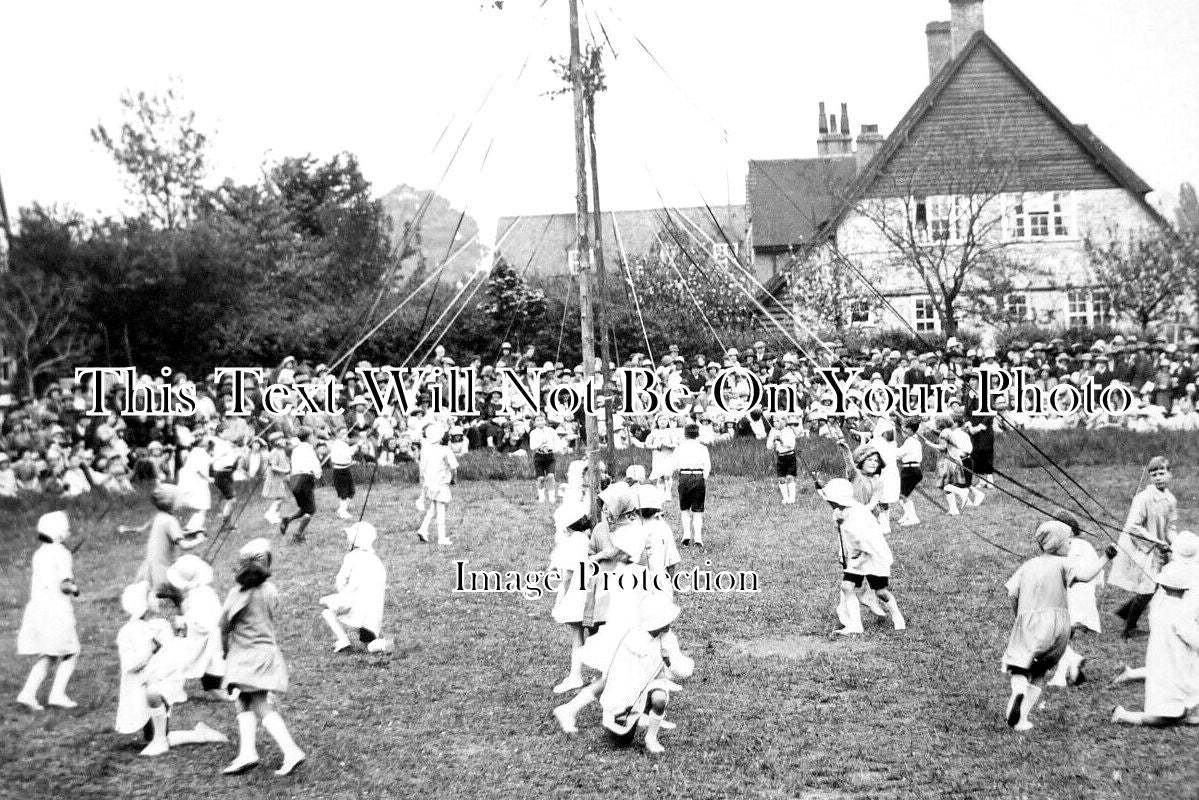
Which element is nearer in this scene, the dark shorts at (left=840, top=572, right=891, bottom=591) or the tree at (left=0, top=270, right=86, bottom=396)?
the dark shorts at (left=840, top=572, right=891, bottom=591)

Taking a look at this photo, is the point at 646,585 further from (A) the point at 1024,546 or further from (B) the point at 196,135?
(B) the point at 196,135

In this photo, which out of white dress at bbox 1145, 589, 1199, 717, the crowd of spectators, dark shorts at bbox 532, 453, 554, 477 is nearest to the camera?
white dress at bbox 1145, 589, 1199, 717

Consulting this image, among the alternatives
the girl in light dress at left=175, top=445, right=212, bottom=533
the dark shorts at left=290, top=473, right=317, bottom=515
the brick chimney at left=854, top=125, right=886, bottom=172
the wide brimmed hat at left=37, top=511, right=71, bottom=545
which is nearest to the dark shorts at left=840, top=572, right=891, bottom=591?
the wide brimmed hat at left=37, top=511, right=71, bottom=545

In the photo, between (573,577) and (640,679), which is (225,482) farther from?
(640,679)

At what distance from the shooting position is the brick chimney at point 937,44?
2817 cm

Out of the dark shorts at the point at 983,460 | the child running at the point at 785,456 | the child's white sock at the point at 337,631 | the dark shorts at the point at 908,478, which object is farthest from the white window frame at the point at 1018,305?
the child's white sock at the point at 337,631

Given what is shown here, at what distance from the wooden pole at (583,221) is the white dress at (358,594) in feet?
6.46

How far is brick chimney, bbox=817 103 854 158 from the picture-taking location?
33844mm

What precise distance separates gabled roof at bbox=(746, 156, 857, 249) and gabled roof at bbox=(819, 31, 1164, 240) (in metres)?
5.50

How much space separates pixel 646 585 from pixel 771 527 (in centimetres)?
670

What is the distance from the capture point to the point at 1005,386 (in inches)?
679

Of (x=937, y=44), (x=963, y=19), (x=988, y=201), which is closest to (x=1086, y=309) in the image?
(x=988, y=201)

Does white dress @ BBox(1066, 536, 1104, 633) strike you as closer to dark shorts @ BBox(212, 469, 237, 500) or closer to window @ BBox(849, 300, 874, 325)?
dark shorts @ BBox(212, 469, 237, 500)

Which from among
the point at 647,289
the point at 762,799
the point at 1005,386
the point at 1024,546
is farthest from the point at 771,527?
the point at 647,289
